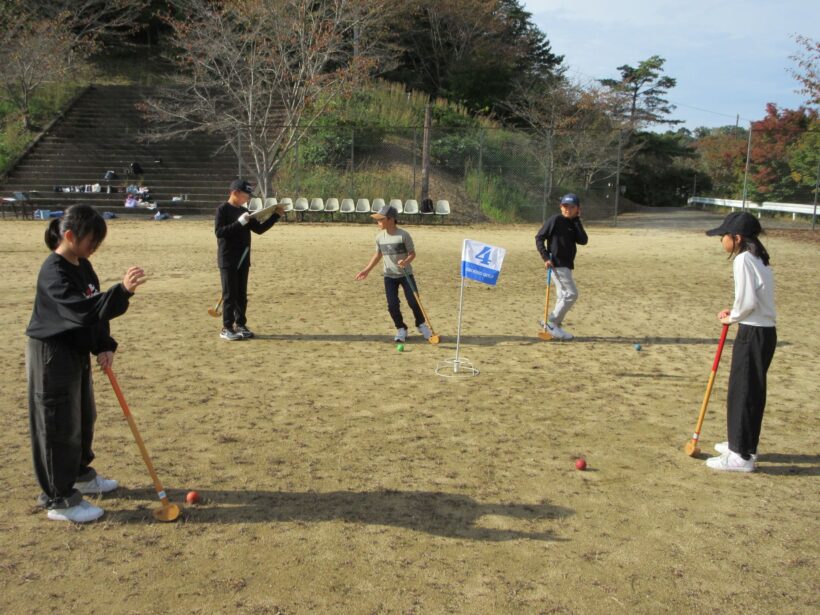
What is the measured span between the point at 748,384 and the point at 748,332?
1.25ft

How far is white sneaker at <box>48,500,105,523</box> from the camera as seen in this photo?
13.5 ft

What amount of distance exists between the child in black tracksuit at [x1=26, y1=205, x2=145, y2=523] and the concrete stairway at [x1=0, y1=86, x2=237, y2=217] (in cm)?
2239

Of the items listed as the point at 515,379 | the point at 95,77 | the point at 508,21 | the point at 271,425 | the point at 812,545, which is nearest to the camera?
the point at 812,545

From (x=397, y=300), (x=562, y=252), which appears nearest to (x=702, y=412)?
(x=562, y=252)

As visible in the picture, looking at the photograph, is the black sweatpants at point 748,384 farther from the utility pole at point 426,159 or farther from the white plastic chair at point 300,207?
the utility pole at point 426,159

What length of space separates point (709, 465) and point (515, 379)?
2431 millimetres

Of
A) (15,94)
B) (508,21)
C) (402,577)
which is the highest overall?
(508,21)

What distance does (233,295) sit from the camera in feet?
27.7

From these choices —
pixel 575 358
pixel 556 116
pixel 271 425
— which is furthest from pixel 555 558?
pixel 556 116

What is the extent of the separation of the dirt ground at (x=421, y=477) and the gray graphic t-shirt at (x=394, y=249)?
948mm

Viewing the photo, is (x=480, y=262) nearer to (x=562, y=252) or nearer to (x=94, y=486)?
(x=562, y=252)

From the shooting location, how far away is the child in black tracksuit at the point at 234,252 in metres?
8.38

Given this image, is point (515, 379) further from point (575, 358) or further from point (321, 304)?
point (321, 304)

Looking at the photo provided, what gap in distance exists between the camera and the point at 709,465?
5.11 meters
